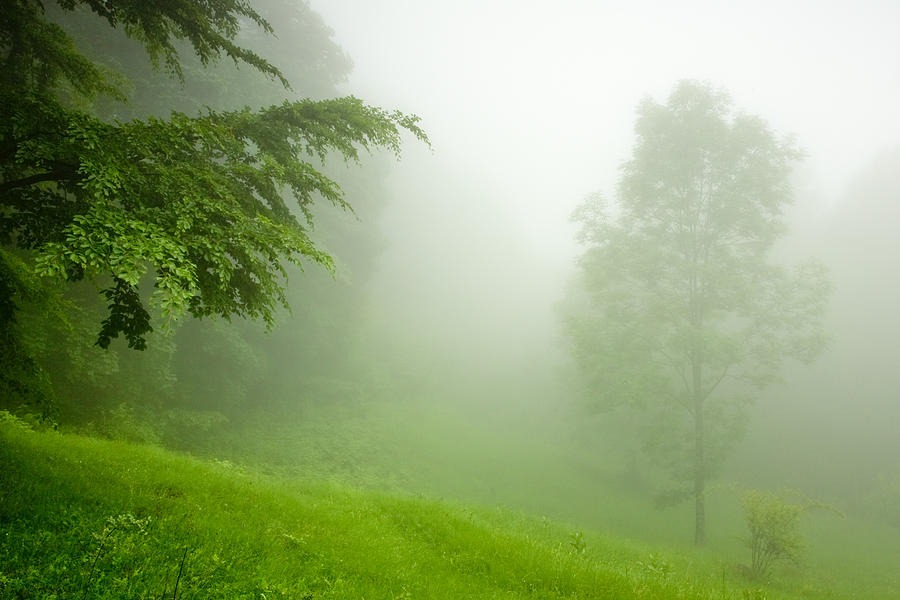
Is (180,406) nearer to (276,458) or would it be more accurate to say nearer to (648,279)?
(276,458)

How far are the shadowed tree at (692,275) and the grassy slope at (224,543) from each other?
10741 millimetres

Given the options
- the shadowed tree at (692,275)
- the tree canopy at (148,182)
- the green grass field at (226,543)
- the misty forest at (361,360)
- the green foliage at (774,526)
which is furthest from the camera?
the shadowed tree at (692,275)

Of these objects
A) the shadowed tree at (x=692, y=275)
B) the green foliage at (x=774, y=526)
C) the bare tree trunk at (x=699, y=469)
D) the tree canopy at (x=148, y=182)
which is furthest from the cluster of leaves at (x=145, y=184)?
the bare tree trunk at (x=699, y=469)

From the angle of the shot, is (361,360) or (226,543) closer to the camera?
(226,543)

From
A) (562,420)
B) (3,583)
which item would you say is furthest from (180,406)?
(562,420)

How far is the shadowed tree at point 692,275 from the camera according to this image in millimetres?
16609

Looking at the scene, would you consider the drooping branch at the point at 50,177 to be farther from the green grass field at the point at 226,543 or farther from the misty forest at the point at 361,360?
the green grass field at the point at 226,543

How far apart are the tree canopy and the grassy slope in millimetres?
2060

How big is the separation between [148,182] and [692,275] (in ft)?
63.2

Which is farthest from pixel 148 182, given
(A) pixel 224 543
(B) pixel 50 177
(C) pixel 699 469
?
(C) pixel 699 469

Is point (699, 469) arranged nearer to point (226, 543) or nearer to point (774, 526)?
point (774, 526)

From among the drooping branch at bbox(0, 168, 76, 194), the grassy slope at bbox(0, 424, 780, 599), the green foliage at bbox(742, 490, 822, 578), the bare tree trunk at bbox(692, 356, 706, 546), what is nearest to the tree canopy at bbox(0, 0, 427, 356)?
the drooping branch at bbox(0, 168, 76, 194)

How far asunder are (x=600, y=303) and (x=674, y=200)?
18.6 ft

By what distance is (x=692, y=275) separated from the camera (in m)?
17.7
